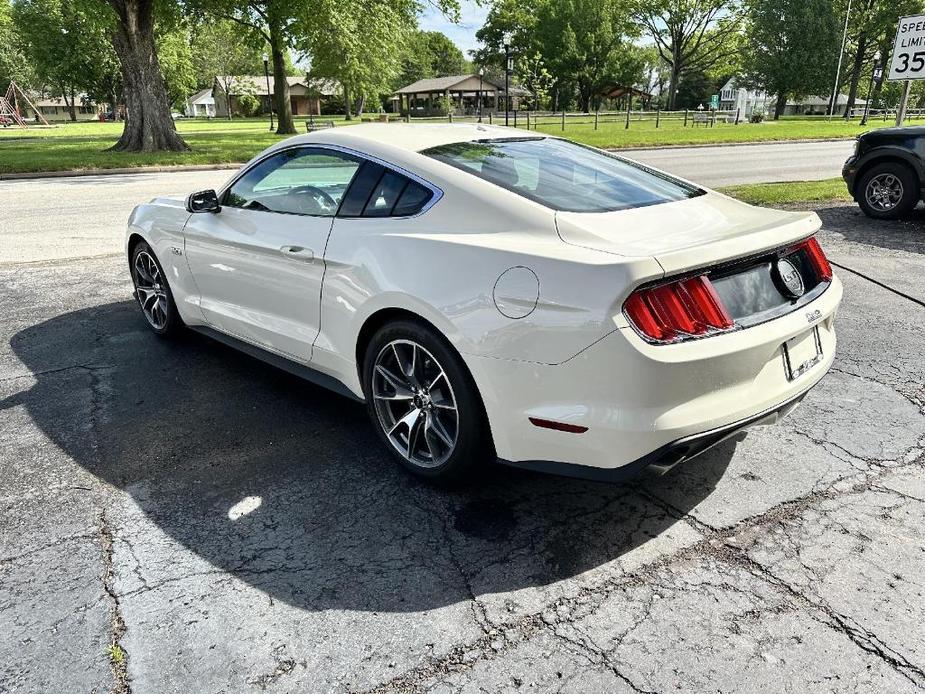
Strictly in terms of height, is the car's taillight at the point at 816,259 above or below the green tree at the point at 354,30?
below

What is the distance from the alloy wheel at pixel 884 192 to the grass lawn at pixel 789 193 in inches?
56.4

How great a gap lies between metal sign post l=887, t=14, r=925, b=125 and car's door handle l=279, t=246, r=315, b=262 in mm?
11605

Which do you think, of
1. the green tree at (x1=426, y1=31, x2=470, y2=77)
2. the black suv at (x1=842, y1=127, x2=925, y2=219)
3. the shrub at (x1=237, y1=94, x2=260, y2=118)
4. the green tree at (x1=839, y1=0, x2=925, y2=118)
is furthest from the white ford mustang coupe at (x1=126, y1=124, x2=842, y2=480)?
the green tree at (x1=426, y1=31, x2=470, y2=77)

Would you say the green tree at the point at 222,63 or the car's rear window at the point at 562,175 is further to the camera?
the green tree at the point at 222,63

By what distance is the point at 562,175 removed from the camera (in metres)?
3.46

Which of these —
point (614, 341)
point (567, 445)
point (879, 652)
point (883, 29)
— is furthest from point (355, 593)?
point (883, 29)

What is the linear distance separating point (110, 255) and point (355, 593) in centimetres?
710

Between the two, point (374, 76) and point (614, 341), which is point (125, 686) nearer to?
point (614, 341)

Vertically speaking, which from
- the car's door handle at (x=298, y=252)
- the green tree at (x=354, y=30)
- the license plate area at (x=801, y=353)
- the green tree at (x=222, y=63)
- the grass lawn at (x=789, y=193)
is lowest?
the grass lawn at (x=789, y=193)

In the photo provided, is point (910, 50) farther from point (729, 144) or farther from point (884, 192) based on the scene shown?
point (729, 144)

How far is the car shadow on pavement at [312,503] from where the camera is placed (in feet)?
8.64

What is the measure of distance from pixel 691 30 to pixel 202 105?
71.7m

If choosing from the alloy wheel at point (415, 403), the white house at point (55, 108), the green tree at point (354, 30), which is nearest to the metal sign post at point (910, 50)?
the alloy wheel at point (415, 403)

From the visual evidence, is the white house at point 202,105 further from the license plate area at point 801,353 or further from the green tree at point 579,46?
the license plate area at point 801,353
